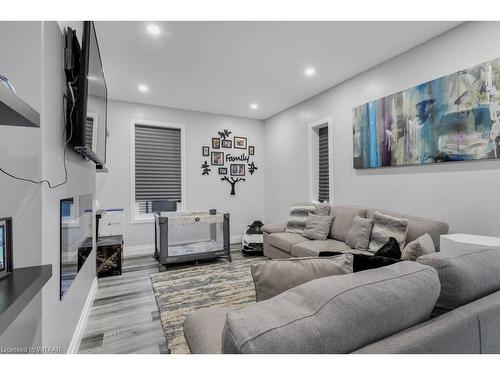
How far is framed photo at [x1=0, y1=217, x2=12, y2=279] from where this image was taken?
2.90ft

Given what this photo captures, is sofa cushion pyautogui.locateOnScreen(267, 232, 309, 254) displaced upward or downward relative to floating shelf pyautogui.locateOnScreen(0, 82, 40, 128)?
downward

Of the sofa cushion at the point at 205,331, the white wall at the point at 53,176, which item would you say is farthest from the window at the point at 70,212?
the sofa cushion at the point at 205,331

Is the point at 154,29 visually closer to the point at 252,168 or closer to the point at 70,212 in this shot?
the point at 70,212

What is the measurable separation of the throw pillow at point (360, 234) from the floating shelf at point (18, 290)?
2.70 m

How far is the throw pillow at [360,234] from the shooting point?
2.77 meters

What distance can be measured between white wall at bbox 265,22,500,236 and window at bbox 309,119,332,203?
14cm

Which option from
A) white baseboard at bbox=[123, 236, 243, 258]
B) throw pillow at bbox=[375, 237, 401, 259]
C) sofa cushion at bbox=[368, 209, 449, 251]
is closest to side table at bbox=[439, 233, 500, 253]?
sofa cushion at bbox=[368, 209, 449, 251]

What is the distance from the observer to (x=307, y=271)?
102cm

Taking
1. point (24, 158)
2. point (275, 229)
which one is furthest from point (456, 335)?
point (275, 229)

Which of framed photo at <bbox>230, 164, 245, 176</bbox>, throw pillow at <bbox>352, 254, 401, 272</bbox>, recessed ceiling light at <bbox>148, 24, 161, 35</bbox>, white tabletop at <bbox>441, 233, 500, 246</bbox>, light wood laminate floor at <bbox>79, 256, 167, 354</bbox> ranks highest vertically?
recessed ceiling light at <bbox>148, 24, 161, 35</bbox>

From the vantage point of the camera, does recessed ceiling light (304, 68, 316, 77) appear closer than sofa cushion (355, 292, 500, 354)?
No

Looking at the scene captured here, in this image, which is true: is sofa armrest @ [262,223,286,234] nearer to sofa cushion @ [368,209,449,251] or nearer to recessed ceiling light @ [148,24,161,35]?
sofa cushion @ [368,209,449,251]

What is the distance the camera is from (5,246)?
0.90m

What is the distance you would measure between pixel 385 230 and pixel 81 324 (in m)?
2.91
